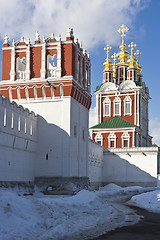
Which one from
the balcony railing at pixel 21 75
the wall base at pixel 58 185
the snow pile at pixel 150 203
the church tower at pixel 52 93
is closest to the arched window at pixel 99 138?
the church tower at pixel 52 93

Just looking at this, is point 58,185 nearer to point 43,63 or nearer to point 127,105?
point 43,63

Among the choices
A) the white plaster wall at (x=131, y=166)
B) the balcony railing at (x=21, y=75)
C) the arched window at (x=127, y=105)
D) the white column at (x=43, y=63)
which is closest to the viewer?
the white column at (x=43, y=63)

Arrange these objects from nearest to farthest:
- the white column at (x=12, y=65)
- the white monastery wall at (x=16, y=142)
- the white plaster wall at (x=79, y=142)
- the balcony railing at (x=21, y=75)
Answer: the white monastery wall at (x=16, y=142) → the white plaster wall at (x=79, y=142) → the white column at (x=12, y=65) → the balcony railing at (x=21, y=75)

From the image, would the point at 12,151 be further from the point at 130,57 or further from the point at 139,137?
the point at 130,57

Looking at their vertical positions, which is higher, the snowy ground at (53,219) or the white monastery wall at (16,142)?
the white monastery wall at (16,142)

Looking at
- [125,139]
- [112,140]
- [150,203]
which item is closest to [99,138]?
[112,140]

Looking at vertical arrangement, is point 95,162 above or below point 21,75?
below

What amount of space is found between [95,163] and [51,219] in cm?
3102

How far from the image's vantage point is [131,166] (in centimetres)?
4456

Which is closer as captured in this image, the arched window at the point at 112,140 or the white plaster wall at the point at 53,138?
the white plaster wall at the point at 53,138

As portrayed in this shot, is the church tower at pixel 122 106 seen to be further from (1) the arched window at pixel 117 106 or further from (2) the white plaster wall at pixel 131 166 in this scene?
(2) the white plaster wall at pixel 131 166

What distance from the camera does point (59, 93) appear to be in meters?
27.1

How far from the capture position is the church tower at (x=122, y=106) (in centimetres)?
5156

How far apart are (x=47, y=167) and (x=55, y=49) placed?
8.46m
